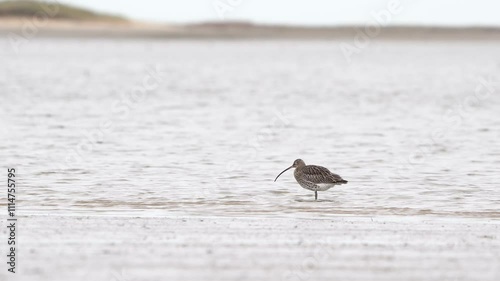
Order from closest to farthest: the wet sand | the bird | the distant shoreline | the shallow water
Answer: the wet sand < the shallow water < the bird < the distant shoreline

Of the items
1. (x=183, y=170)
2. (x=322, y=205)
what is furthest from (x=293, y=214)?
(x=183, y=170)

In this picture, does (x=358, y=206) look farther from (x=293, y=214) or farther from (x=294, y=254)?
(x=294, y=254)

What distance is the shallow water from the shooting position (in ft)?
58.5

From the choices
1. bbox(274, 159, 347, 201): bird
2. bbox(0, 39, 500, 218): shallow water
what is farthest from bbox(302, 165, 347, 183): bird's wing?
bbox(0, 39, 500, 218): shallow water

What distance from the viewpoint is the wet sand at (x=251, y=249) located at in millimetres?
10547

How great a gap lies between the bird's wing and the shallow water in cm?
35

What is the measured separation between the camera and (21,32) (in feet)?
527

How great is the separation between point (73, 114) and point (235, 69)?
152ft

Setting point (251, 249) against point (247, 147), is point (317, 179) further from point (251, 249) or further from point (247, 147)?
point (247, 147)

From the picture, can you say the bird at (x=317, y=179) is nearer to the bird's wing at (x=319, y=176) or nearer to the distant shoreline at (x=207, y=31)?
the bird's wing at (x=319, y=176)

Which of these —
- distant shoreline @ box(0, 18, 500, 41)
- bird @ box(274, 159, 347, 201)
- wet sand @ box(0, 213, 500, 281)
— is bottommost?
wet sand @ box(0, 213, 500, 281)

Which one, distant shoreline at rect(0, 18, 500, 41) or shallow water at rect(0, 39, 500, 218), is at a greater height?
distant shoreline at rect(0, 18, 500, 41)

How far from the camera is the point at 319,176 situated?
1812 cm

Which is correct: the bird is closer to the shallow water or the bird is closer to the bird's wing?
the bird's wing
